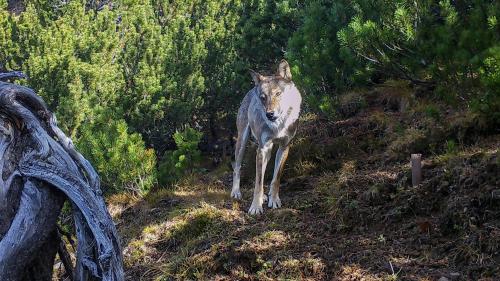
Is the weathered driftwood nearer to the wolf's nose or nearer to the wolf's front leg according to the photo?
the wolf's nose

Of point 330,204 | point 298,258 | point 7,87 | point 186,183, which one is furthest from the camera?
point 186,183

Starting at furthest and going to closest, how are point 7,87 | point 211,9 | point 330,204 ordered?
1. point 211,9
2. point 330,204
3. point 7,87

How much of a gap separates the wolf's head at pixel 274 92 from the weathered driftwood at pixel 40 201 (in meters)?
2.96

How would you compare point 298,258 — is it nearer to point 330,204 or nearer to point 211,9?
point 330,204

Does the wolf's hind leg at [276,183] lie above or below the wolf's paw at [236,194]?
above

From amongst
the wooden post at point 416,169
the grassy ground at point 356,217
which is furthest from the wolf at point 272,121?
the wooden post at point 416,169

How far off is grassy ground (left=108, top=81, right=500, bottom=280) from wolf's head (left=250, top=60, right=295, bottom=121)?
1.19m

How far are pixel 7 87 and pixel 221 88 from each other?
394 inches

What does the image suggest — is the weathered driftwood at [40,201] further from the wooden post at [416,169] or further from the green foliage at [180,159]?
the green foliage at [180,159]

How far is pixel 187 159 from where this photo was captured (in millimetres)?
10086

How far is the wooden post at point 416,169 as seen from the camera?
5.48m

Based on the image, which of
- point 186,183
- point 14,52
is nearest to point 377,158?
point 186,183

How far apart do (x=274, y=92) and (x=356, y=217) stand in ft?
5.88

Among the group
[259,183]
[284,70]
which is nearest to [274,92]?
[284,70]
